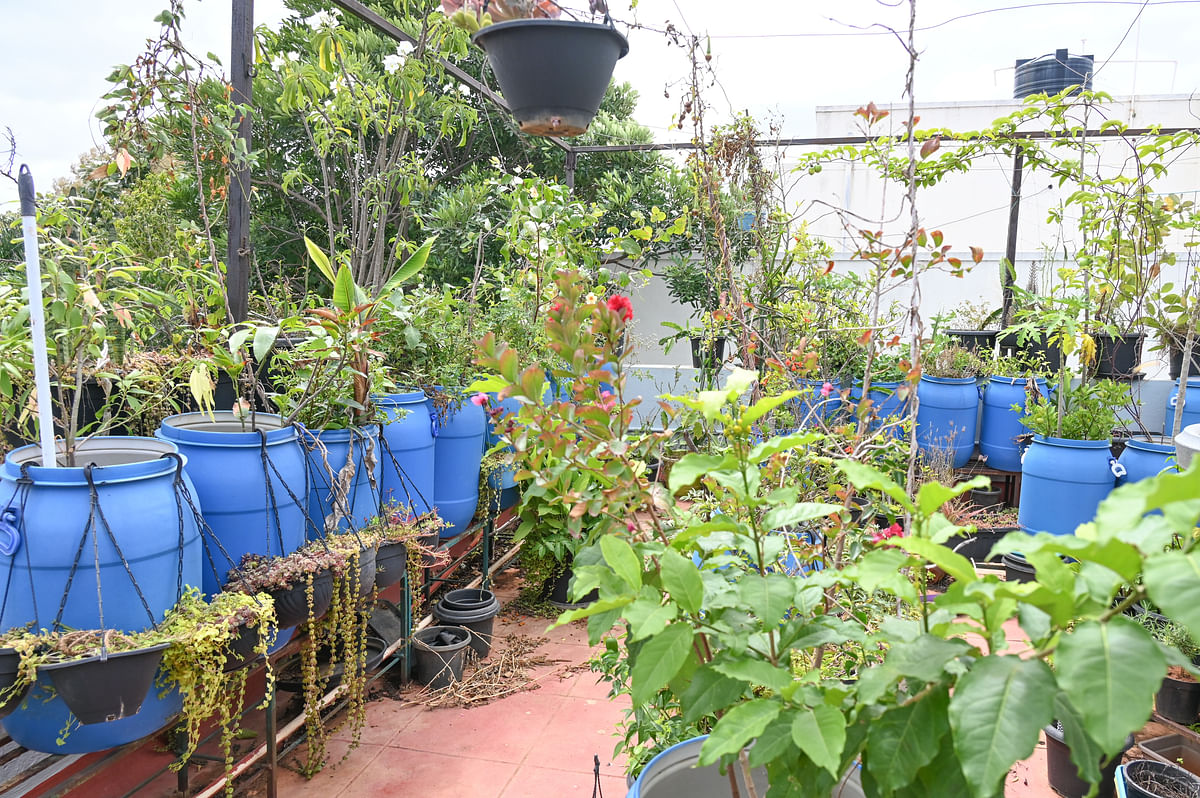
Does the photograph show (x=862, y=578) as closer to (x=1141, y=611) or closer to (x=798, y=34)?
(x=1141, y=611)

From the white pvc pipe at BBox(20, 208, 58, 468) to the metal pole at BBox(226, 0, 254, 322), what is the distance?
81cm

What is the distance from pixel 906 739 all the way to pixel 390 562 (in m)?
1.93

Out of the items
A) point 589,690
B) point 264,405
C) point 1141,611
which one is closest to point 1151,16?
point 1141,611

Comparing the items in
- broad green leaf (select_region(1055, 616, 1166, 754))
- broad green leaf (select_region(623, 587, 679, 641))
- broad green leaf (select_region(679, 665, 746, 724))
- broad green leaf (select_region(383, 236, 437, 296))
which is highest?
broad green leaf (select_region(383, 236, 437, 296))

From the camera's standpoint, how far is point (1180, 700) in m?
2.36

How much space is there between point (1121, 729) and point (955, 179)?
28.6ft

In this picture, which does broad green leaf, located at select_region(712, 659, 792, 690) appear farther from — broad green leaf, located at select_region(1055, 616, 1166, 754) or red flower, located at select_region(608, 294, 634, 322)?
red flower, located at select_region(608, 294, 634, 322)

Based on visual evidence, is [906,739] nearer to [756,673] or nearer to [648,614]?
[756,673]

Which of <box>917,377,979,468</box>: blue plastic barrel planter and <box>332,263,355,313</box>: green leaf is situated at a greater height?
<box>332,263,355,313</box>: green leaf

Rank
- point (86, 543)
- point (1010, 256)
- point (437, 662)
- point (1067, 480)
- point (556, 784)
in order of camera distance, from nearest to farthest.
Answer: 1. point (86, 543)
2. point (556, 784)
3. point (437, 662)
4. point (1067, 480)
5. point (1010, 256)

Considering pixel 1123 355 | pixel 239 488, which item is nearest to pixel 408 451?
pixel 239 488

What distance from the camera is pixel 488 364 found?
1.06 m

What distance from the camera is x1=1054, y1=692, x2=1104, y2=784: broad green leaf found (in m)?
0.54

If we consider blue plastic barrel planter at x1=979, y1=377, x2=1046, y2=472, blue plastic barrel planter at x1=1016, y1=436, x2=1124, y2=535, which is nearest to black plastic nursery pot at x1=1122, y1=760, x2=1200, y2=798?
blue plastic barrel planter at x1=1016, y1=436, x2=1124, y2=535
